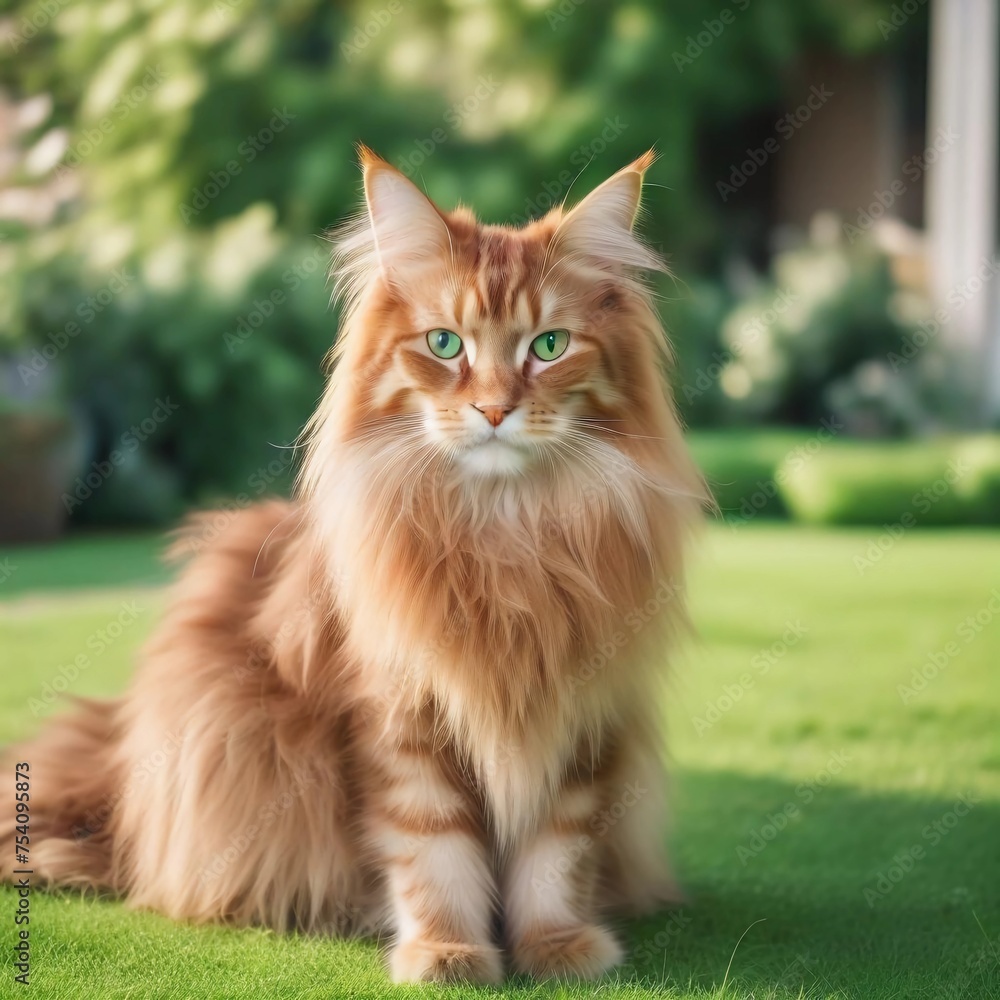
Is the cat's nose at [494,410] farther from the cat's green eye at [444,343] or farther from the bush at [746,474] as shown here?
the bush at [746,474]

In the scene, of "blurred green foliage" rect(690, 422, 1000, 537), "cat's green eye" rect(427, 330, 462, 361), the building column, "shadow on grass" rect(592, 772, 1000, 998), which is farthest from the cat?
the building column

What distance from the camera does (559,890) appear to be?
2154mm

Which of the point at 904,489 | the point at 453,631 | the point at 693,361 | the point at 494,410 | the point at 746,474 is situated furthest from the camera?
the point at 693,361

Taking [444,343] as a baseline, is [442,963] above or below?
below

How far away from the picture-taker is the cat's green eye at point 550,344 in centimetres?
202

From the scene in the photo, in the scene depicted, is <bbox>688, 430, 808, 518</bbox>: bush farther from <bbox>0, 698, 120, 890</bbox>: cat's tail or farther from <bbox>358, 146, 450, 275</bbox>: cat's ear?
<bbox>358, 146, 450, 275</bbox>: cat's ear

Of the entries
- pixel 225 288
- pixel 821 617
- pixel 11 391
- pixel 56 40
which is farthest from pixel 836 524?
pixel 56 40

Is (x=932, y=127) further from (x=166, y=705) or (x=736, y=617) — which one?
(x=166, y=705)

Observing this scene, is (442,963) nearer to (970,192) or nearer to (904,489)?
(904,489)

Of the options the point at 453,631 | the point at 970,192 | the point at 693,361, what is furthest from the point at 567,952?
the point at 970,192

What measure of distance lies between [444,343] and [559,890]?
3.28 ft

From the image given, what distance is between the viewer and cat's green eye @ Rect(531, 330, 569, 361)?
6.62 feet

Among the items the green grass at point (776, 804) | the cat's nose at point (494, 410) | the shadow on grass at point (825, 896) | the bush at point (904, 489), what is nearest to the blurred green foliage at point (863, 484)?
the bush at point (904, 489)

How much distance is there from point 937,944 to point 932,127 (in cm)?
996
